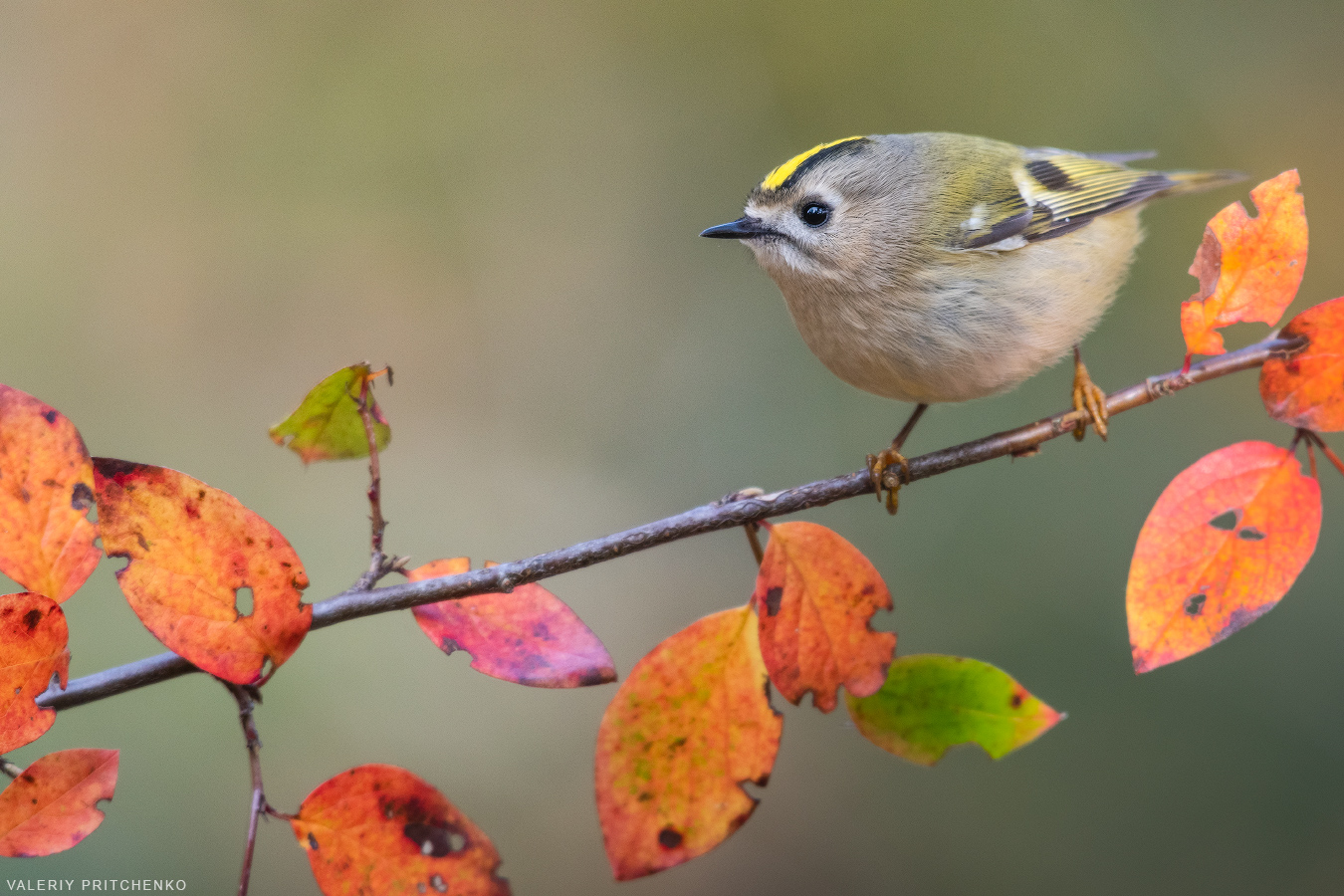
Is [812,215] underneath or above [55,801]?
above

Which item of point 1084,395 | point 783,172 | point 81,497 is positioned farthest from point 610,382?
point 81,497

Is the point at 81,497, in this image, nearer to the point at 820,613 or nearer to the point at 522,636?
the point at 522,636

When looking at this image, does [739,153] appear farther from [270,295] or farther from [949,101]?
[270,295]

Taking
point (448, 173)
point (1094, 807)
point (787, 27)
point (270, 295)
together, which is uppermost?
point (787, 27)

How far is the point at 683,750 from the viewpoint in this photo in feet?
3.24

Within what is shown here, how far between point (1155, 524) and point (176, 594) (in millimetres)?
872

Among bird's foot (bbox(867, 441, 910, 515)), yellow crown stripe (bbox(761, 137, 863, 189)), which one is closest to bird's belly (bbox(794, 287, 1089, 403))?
bird's foot (bbox(867, 441, 910, 515))

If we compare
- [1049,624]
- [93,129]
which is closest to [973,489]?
[1049,624]

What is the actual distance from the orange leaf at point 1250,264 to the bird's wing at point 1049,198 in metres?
0.88

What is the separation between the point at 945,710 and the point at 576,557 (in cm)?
41

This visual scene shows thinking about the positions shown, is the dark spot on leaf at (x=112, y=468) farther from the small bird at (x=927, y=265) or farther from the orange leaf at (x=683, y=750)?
the small bird at (x=927, y=265)

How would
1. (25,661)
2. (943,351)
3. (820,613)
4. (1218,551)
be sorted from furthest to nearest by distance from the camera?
(943,351)
(820,613)
(1218,551)
(25,661)

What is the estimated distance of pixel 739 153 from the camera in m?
3.54

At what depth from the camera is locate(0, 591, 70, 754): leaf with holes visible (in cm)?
83
